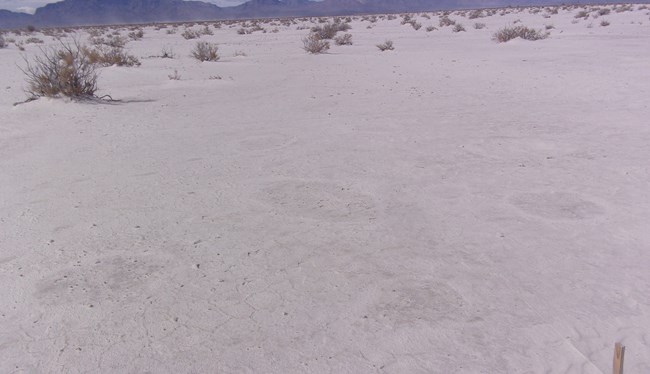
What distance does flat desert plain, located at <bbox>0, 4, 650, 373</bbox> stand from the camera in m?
3.00

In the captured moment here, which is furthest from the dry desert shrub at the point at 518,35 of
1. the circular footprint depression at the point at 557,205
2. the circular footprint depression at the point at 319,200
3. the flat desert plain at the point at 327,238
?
the circular footprint depression at the point at 319,200

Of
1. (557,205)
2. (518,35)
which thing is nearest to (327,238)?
(557,205)

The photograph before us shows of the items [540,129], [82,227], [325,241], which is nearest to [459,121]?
[540,129]

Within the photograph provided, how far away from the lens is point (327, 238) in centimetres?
431

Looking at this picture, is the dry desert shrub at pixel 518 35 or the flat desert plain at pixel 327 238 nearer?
the flat desert plain at pixel 327 238

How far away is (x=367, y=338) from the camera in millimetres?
3053

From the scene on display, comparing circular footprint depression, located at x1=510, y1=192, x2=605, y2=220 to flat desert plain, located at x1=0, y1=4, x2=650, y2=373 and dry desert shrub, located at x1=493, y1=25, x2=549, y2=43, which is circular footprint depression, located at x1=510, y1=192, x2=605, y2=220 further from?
dry desert shrub, located at x1=493, y1=25, x2=549, y2=43

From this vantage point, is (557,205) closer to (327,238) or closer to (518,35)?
(327,238)

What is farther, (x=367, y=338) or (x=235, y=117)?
(x=235, y=117)

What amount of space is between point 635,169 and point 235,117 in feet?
19.2

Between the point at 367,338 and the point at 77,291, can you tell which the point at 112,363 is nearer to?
the point at 77,291

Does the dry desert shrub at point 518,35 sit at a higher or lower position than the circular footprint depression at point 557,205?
higher

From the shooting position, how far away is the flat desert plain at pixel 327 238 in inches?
118

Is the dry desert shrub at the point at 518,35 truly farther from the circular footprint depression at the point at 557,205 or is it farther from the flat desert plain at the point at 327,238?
the circular footprint depression at the point at 557,205
